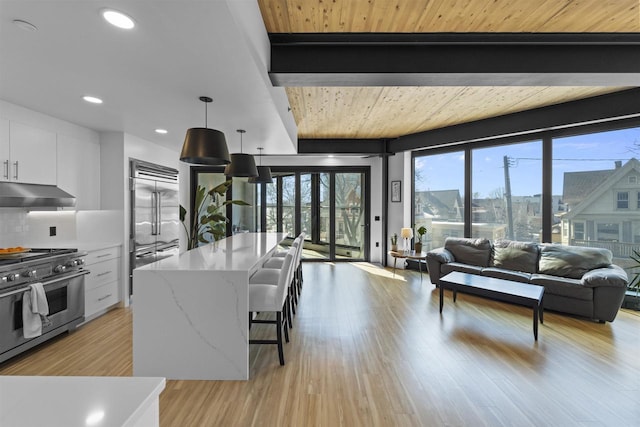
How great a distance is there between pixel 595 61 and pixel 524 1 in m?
1.03

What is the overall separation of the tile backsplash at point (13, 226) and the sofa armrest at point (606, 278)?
645cm

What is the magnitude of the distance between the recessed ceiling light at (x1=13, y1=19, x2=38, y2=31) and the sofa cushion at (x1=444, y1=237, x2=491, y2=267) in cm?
547

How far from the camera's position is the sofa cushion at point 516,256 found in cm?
442

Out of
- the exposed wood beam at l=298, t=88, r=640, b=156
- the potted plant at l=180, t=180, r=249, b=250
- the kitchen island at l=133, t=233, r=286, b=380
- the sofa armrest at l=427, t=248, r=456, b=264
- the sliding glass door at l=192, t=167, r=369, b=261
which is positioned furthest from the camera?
the sliding glass door at l=192, t=167, r=369, b=261

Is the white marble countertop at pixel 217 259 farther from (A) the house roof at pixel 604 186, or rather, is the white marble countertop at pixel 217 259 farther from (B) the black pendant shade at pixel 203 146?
(A) the house roof at pixel 604 186

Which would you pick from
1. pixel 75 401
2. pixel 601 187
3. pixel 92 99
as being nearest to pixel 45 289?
pixel 92 99

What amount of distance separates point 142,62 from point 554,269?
514 cm

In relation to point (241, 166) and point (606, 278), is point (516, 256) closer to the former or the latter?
point (606, 278)

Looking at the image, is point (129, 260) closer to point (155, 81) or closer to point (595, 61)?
point (155, 81)

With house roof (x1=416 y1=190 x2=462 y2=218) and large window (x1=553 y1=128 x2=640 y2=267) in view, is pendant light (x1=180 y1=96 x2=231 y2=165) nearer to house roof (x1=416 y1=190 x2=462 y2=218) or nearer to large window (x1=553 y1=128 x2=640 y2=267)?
house roof (x1=416 y1=190 x2=462 y2=218)

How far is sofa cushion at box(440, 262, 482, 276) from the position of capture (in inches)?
183

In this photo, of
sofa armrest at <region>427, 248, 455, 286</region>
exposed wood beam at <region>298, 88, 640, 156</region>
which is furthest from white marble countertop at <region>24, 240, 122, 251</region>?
sofa armrest at <region>427, 248, 455, 286</region>

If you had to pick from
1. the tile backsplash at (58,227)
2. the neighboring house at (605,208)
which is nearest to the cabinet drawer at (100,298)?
the tile backsplash at (58,227)

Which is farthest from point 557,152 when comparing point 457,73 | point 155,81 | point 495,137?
point 155,81
